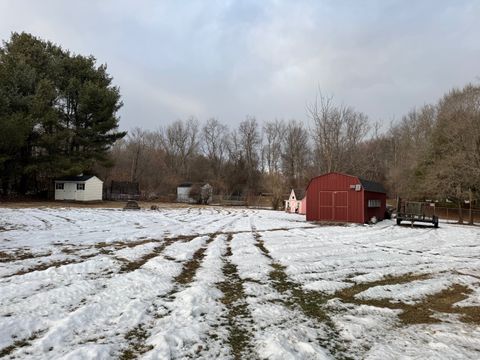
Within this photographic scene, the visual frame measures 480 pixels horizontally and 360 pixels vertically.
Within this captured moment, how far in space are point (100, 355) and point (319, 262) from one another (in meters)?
6.38

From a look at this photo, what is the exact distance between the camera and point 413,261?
9.65 metres

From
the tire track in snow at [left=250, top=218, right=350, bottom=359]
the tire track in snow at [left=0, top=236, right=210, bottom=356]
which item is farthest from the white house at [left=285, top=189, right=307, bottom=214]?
the tire track in snow at [left=0, top=236, right=210, bottom=356]

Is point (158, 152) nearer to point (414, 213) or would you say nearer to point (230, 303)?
point (414, 213)

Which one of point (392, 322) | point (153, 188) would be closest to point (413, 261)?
point (392, 322)

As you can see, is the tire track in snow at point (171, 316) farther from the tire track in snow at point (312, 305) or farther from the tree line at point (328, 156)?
the tree line at point (328, 156)

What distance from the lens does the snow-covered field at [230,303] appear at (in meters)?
3.85

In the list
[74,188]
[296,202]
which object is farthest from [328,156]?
[74,188]

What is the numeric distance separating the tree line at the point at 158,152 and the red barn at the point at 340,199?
7565mm

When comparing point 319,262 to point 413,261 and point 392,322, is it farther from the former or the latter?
point 392,322

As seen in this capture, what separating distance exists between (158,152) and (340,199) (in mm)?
52416

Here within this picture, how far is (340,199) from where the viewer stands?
2389 cm

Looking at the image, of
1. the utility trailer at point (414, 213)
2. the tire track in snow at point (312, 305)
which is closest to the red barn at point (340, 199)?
the utility trailer at point (414, 213)

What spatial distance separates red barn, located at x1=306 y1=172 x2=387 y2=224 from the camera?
23.3m

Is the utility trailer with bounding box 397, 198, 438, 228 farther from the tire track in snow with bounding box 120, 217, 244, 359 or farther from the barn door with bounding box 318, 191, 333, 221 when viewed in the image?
the tire track in snow with bounding box 120, 217, 244, 359
